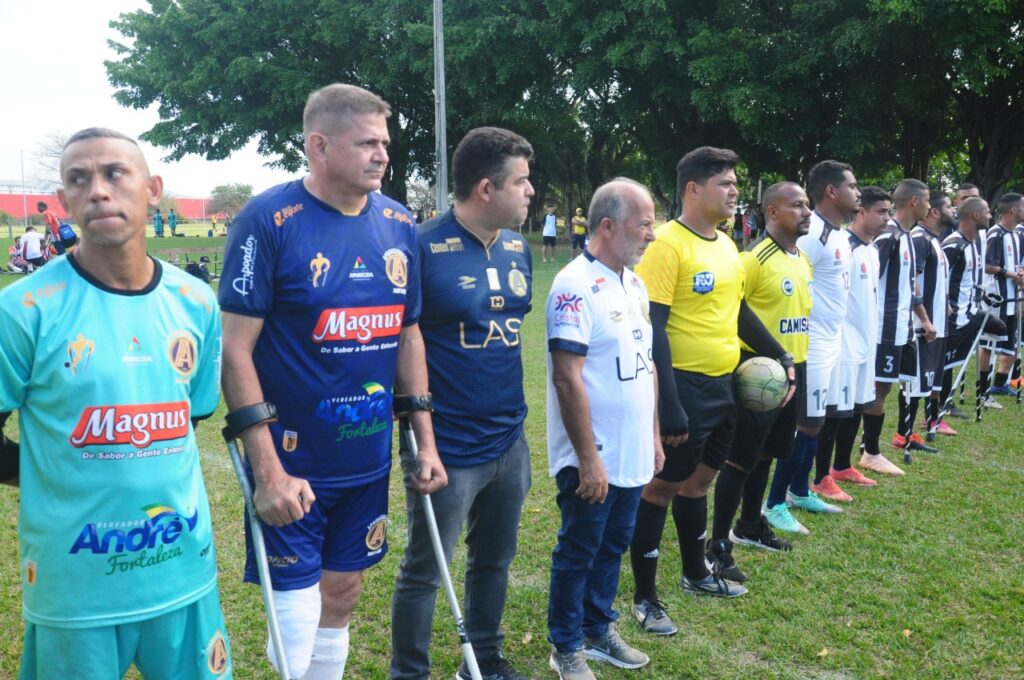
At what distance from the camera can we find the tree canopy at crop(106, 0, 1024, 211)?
937 inches

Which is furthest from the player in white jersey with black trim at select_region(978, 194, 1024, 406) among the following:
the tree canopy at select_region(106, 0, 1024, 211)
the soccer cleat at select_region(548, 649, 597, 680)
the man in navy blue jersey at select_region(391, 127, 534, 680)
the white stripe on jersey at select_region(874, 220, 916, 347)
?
the tree canopy at select_region(106, 0, 1024, 211)

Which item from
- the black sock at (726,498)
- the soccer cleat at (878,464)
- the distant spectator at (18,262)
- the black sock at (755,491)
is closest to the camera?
the black sock at (726,498)

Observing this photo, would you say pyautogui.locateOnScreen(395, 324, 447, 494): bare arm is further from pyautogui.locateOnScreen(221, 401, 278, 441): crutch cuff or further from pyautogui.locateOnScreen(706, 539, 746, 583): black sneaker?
pyautogui.locateOnScreen(706, 539, 746, 583): black sneaker

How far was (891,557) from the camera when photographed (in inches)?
212

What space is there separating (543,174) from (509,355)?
144 ft

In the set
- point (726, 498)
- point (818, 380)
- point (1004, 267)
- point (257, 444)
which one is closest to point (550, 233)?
point (1004, 267)

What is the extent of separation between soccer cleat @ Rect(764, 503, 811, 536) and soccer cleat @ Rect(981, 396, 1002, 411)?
17.4 feet

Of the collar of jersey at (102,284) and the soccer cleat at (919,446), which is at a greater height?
the collar of jersey at (102,284)

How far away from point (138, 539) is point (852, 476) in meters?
6.29

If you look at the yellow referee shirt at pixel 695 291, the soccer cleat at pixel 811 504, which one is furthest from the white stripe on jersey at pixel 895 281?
the yellow referee shirt at pixel 695 291

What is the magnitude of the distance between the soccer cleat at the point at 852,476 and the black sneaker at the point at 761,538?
1.61m

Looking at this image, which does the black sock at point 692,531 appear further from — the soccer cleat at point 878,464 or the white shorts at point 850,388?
the soccer cleat at point 878,464

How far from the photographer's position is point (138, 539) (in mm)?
2252

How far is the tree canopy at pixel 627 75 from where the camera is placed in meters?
23.8
